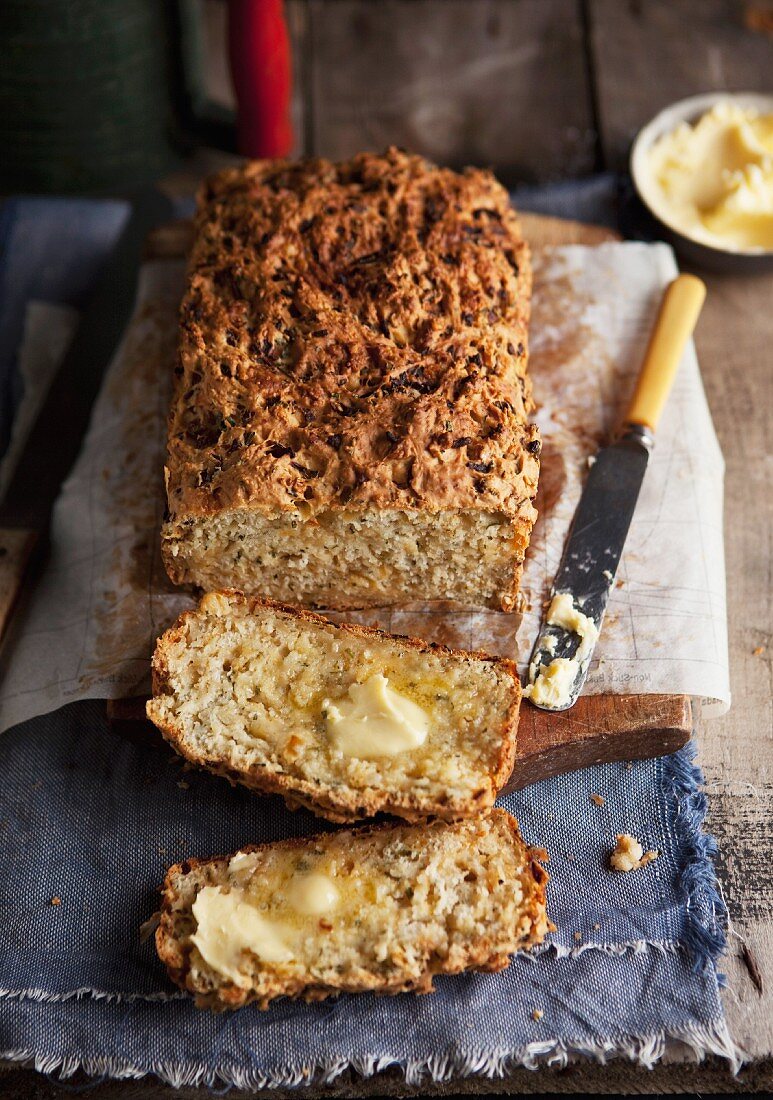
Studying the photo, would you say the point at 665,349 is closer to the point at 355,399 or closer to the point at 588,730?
the point at 355,399

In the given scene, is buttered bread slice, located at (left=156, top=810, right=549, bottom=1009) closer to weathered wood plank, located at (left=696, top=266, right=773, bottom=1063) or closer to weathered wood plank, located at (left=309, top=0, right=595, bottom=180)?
weathered wood plank, located at (left=696, top=266, right=773, bottom=1063)

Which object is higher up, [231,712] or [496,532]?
[496,532]

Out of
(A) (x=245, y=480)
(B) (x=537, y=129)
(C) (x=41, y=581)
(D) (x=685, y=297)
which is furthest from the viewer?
(B) (x=537, y=129)

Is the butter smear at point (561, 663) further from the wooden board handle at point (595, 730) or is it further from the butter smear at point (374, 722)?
the butter smear at point (374, 722)

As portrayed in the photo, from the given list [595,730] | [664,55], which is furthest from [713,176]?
[595,730]

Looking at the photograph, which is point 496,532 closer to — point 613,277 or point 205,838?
point 205,838

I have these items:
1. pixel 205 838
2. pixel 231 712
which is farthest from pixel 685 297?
pixel 205 838

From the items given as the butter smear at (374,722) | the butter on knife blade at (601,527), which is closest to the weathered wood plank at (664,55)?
the butter on knife blade at (601,527)
